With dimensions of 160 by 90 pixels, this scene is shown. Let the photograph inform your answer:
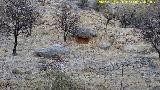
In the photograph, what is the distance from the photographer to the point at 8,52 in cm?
4006

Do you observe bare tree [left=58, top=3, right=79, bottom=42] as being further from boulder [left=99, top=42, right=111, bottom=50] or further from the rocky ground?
boulder [left=99, top=42, right=111, bottom=50]

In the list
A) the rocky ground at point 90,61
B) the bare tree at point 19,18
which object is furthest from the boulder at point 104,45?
the bare tree at point 19,18

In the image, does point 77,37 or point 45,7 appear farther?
point 45,7

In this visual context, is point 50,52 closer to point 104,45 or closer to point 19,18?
point 19,18

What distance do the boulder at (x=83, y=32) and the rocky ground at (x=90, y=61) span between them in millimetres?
717

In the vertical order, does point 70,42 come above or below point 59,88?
below

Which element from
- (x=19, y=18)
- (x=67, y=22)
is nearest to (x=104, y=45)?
(x=67, y=22)

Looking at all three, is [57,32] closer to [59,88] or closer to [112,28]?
[112,28]

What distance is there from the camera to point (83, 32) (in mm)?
47688

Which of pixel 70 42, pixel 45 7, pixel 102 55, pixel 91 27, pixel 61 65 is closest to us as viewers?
pixel 61 65

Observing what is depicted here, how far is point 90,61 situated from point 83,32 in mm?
9921

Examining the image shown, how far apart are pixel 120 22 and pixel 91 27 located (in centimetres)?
805

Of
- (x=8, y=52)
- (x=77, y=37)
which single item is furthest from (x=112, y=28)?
(x=8, y=52)

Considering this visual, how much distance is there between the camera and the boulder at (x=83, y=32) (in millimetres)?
47531
